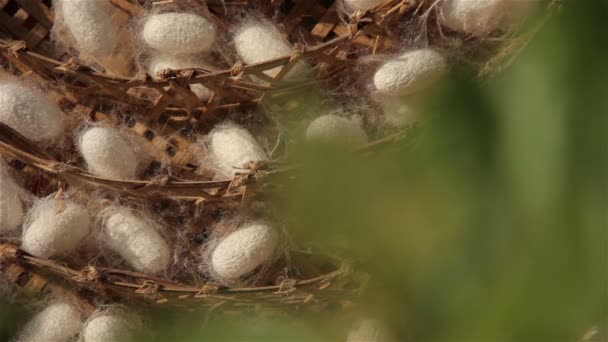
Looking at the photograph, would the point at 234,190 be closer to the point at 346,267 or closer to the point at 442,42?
the point at 346,267

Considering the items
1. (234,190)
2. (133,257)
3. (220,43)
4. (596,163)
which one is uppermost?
(596,163)

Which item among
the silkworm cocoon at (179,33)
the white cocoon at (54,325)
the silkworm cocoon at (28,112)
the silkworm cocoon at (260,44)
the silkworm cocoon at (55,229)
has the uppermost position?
the silkworm cocoon at (179,33)

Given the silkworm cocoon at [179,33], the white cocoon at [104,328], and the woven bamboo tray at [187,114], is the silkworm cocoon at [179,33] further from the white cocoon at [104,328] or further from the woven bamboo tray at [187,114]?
the white cocoon at [104,328]

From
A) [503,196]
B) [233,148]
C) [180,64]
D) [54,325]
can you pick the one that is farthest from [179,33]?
[503,196]

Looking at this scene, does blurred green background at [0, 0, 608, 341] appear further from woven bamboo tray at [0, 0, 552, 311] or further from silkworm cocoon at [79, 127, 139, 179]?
silkworm cocoon at [79, 127, 139, 179]

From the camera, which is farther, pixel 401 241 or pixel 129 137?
pixel 129 137

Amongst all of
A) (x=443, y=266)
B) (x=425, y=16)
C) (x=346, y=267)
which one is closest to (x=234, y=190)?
(x=346, y=267)

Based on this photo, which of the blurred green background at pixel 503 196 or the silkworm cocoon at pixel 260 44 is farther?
the silkworm cocoon at pixel 260 44

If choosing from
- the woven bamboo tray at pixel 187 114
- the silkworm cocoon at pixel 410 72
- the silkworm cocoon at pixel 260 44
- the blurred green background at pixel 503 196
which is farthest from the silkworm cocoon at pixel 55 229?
the blurred green background at pixel 503 196
